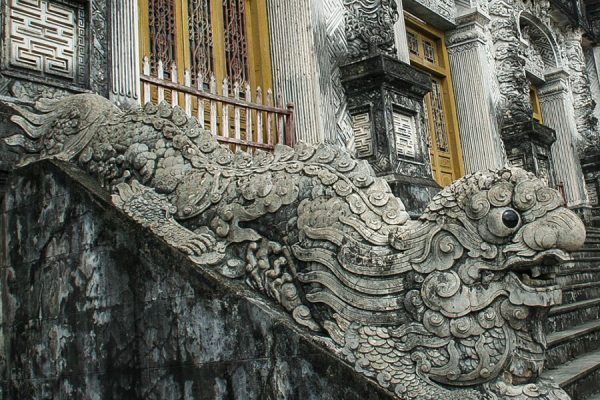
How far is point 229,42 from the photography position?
7.29 m

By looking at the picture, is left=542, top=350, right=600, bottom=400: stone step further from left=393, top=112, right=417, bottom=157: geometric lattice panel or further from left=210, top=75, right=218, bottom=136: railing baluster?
left=393, top=112, right=417, bottom=157: geometric lattice panel

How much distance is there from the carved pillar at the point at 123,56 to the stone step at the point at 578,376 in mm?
3472

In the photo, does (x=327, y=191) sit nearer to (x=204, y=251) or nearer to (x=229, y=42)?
(x=204, y=251)

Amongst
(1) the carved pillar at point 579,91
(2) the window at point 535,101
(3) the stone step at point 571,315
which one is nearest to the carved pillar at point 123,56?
(3) the stone step at point 571,315

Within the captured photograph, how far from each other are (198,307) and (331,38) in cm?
531

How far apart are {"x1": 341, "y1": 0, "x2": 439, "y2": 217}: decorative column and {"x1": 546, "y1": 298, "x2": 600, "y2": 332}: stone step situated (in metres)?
1.98

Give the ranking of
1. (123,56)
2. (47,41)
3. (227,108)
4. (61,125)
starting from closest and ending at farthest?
1. (61,125)
2. (47,41)
3. (123,56)
4. (227,108)

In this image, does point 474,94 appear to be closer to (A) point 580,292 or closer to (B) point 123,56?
(A) point 580,292

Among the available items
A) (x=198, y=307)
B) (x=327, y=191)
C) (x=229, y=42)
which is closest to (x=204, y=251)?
(x=198, y=307)

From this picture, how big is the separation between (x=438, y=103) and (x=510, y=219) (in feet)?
29.0

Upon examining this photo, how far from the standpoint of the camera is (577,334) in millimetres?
4547

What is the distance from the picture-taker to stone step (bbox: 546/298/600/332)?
4.84 meters

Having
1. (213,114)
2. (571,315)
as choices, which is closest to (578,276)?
(571,315)

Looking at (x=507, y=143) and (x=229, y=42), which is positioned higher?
(x=229, y=42)
